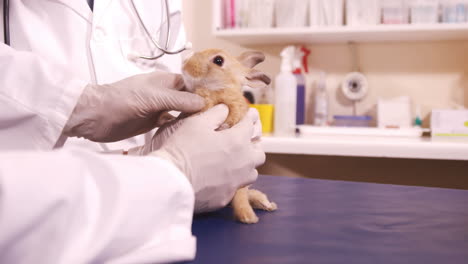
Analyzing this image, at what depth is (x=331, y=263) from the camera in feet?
1.54

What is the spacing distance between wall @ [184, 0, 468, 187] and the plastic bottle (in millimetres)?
122

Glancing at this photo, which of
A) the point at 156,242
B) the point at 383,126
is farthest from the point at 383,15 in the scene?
the point at 156,242

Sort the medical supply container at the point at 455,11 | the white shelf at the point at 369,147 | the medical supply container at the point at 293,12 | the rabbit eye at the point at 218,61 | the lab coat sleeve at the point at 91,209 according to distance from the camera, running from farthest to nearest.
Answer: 1. the medical supply container at the point at 293,12
2. the medical supply container at the point at 455,11
3. the white shelf at the point at 369,147
4. the rabbit eye at the point at 218,61
5. the lab coat sleeve at the point at 91,209

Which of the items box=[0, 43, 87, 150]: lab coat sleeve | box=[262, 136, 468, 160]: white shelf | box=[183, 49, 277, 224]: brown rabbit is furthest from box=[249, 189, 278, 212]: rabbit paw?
box=[262, 136, 468, 160]: white shelf

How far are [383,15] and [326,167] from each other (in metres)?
0.82

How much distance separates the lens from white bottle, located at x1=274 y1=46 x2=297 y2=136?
183 centimetres

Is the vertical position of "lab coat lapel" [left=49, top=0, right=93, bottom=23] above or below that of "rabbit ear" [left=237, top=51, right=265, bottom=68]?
above

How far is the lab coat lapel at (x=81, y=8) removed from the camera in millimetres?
1086

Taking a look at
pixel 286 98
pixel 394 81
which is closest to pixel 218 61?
pixel 286 98

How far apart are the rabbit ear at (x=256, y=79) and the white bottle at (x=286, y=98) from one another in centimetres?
106

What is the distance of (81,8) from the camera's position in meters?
1.11

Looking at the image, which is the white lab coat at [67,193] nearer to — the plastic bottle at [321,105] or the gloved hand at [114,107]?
the gloved hand at [114,107]

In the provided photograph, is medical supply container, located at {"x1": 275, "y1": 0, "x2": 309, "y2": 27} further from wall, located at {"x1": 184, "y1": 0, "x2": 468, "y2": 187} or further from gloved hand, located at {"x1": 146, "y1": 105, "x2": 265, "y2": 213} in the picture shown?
gloved hand, located at {"x1": 146, "y1": 105, "x2": 265, "y2": 213}

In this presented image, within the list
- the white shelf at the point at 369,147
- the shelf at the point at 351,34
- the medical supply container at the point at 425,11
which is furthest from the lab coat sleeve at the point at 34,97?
the medical supply container at the point at 425,11
